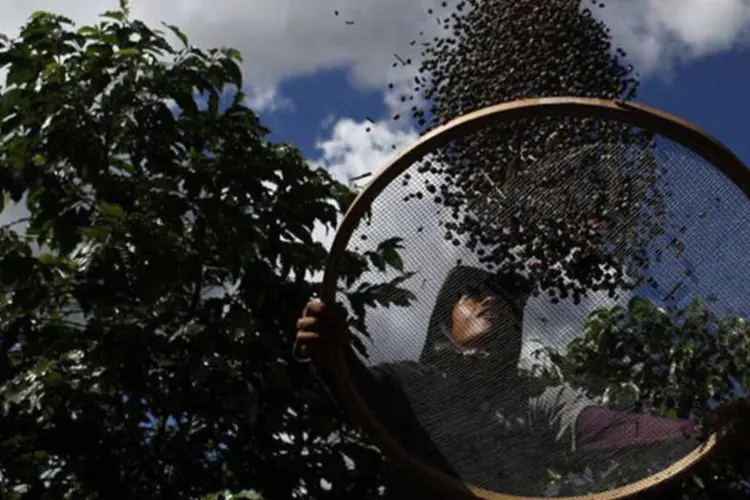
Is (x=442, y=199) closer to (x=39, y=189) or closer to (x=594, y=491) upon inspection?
(x=594, y=491)

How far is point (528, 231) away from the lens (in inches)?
134

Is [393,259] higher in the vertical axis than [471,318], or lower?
higher

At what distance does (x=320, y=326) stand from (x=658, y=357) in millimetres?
806

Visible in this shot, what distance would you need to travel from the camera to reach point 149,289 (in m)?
3.93

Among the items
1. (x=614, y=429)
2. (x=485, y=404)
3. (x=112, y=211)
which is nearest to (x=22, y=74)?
(x=112, y=211)

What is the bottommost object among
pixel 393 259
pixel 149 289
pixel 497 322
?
pixel 497 322

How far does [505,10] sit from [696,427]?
1481 mm

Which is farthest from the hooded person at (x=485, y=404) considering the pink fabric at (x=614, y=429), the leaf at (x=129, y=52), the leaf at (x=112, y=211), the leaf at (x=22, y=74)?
the leaf at (x=22, y=74)

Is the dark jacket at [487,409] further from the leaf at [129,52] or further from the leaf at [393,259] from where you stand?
the leaf at [129,52]

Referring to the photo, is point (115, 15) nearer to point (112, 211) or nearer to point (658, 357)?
point (112, 211)

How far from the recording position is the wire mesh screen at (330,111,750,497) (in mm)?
3316

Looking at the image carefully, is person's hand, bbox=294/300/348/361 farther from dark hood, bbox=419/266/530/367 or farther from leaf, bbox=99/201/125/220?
leaf, bbox=99/201/125/220

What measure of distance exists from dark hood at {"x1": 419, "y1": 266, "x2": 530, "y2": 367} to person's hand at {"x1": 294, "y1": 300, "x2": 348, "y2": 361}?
0.31 metres

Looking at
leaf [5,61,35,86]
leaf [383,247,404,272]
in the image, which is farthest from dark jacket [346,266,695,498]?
leaf [5,61,35,86]
